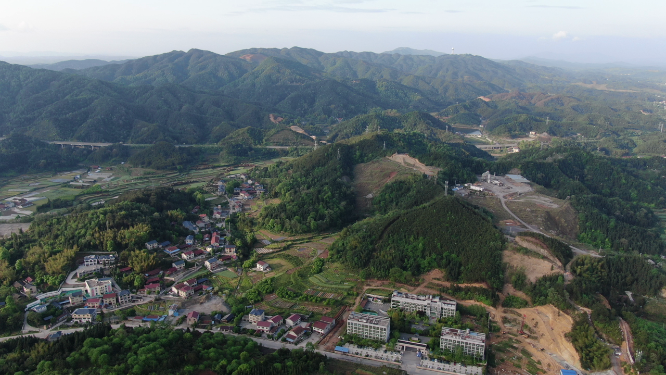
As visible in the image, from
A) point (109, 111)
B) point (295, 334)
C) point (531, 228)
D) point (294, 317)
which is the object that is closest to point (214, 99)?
point (109, 111)

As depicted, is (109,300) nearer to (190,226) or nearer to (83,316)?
(83,316)

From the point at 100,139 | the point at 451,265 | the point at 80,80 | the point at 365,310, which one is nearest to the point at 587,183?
the point at 451,265

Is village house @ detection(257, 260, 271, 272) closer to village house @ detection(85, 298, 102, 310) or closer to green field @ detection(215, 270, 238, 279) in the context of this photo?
green field @ detection(215, 270, 238, 279)

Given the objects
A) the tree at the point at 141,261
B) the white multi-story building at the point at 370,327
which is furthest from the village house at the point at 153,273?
the white multi-story building at the point at 370,327

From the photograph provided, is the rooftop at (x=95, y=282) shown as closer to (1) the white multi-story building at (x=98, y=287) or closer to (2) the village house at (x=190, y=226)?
(1) the white multi-story building at (x=98, y=287)

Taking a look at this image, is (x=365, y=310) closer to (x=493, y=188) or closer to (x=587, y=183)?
(x=493, y=188)

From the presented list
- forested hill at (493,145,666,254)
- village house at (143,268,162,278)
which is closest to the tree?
village house at (143,268,162,278)
